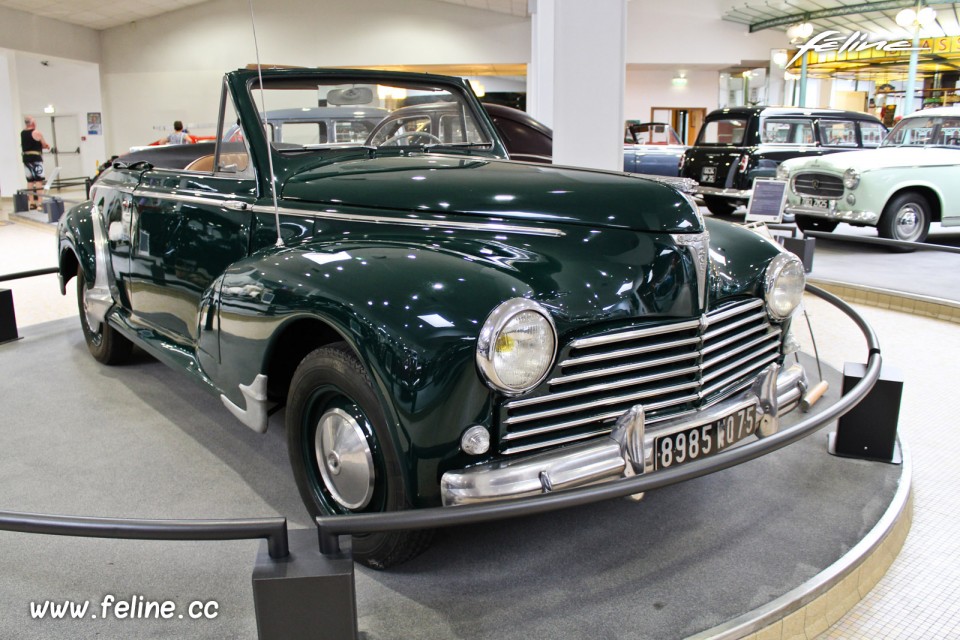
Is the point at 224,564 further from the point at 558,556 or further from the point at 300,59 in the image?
the point at 300,59

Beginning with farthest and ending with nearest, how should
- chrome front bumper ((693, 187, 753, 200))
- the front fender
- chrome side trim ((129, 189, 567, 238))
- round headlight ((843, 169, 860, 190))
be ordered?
1. chrome front bumper ((693, 187, 753, 200))
2. round headlight ((843, 169, 860, 190))
3. the front fender
4. chrome side trim ((129, 189, 567, 238))

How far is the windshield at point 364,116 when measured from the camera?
3.25 metres

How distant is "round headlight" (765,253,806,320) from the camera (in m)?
2.74

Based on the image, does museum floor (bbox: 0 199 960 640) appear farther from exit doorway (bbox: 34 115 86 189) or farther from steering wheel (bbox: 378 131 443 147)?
exit doorway (bbox: 34 115 86 189)

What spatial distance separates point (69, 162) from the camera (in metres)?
19.3

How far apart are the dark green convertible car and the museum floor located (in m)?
0.47

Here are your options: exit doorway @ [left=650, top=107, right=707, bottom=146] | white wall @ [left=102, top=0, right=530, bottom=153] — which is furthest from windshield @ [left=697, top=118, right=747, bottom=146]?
exit doorway @ [left=650, top=107, right=707, bottom=146]

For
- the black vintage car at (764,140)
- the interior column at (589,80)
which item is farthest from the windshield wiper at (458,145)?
the black vintage car at (764,140)

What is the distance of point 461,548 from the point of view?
239 cm

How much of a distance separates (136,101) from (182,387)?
48.8 ft

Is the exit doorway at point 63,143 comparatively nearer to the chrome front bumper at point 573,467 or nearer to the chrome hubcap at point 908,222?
the chrome hubcap at point 908,222

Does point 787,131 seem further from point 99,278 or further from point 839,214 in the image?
point 99,278

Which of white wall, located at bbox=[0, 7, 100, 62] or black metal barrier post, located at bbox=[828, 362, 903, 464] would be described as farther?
white wall, located at bbox=[0, 7, 100, 62]

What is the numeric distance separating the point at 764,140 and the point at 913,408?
6.94 meters
